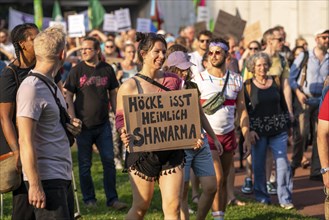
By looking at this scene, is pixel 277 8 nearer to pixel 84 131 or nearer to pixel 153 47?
pixel 84 131

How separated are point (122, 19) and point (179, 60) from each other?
14.2 metres

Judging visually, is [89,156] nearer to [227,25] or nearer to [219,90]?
[219,90]

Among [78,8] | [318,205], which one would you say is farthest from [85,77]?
[78,8]

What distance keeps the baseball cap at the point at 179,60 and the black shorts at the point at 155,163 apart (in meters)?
1.25

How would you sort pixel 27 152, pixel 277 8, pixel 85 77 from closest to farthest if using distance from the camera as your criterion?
pixel 27 152 < pixel 85 77 < pixel 277 8

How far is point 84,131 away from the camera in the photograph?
9.88 meters

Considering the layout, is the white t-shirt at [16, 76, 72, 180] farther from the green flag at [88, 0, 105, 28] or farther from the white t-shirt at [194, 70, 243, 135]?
the green flag at [88, 0, 105, 28]

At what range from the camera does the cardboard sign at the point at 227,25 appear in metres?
15.6

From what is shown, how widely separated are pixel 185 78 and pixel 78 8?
3066 centimetres

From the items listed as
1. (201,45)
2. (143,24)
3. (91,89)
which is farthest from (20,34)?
(143,24)

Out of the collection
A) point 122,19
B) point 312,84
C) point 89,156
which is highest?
point 122,19

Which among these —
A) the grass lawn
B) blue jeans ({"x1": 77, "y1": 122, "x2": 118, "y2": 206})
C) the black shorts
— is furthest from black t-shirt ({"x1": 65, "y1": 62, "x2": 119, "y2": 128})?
the black shorts

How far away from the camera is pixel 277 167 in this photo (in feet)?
32.7

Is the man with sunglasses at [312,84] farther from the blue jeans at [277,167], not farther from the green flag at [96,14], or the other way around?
the green flag at [96,14]
